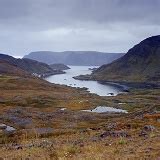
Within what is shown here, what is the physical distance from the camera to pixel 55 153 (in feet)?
60.6

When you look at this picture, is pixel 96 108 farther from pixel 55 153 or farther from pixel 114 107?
pixel 55 153

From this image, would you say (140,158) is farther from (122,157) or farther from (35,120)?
(35,120)

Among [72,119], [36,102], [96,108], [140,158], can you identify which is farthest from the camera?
[36,102]

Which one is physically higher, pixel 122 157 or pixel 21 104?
pixel 122 157

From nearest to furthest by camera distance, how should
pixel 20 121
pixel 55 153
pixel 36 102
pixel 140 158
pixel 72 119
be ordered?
1. pixel 140 158
2. pixel 55 153
3. pixel 20 121
4. pixel 72 119
5. pixel 36 102

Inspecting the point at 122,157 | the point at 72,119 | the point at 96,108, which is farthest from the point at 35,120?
the point at 122,157

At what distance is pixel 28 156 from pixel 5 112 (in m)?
63.9

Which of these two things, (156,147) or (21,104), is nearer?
(156,147)

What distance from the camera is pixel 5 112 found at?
268 feet

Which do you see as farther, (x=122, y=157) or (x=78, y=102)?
(x=78, y=102)

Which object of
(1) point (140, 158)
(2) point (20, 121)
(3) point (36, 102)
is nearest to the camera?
(1) point (140, 158)

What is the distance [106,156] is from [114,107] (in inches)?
3820

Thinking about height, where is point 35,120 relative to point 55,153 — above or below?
below

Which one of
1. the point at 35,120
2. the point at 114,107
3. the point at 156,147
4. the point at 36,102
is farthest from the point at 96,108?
the point at 156,147
